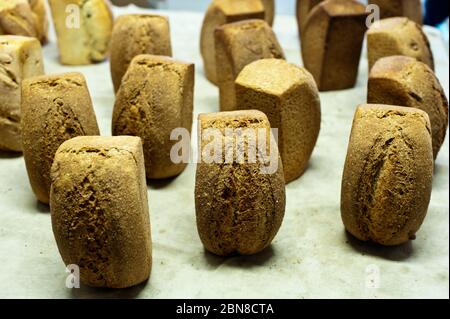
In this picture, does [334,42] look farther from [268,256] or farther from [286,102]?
[268,256]

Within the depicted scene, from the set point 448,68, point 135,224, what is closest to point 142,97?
point 135,224

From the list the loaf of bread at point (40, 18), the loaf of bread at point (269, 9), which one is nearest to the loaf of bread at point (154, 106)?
the loaf of bread at point (40, 18)

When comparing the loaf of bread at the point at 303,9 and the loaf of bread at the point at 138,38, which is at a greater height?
the loaf of bread at the point at 138,38

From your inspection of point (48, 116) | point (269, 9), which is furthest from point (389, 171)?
point (269, 9)

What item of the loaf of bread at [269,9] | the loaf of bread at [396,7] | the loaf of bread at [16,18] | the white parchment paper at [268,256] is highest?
the loaf of bread at [16,18]

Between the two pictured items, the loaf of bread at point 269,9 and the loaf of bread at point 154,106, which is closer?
the loaf of bread at point 154,106

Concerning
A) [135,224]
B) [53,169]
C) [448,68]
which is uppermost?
[53,169]

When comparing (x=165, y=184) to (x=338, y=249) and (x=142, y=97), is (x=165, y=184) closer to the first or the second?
(x=142, y=97)

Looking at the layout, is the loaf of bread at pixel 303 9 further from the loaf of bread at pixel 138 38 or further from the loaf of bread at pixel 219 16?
the loaf of bread at pixel 138 38
